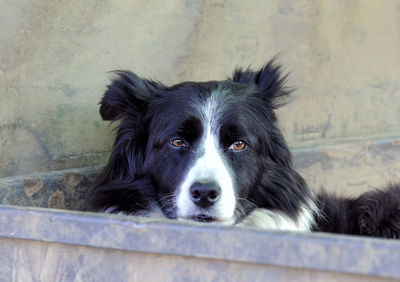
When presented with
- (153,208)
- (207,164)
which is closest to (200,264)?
(207,164)

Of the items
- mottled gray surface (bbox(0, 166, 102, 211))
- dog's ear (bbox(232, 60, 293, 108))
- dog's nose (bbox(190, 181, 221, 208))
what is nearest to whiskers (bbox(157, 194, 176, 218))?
dog's nose (bbox(190, 181, 221, 208))

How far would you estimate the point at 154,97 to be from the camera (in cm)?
301

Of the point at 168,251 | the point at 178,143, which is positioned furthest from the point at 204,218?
the point at 168,251

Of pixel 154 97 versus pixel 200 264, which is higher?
pixel 154 97

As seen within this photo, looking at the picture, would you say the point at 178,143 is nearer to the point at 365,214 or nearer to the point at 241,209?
the point at 241,209

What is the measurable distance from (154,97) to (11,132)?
93 centimetres

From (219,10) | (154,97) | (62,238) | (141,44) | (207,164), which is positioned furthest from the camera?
(219,10)

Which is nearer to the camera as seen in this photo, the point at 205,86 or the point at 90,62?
the point at 205,86

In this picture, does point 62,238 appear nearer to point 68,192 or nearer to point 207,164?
point 207,164

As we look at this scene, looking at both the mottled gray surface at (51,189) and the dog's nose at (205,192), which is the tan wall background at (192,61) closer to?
the mottled gray surface at (51,189)

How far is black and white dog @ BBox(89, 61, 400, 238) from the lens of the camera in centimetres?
262

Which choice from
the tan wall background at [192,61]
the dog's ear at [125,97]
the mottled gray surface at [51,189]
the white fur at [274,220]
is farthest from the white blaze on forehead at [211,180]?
the tan wall background at [192,61]

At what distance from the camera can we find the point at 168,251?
4.97 feet

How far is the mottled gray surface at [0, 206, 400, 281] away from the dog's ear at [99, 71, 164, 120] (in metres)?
1.34
